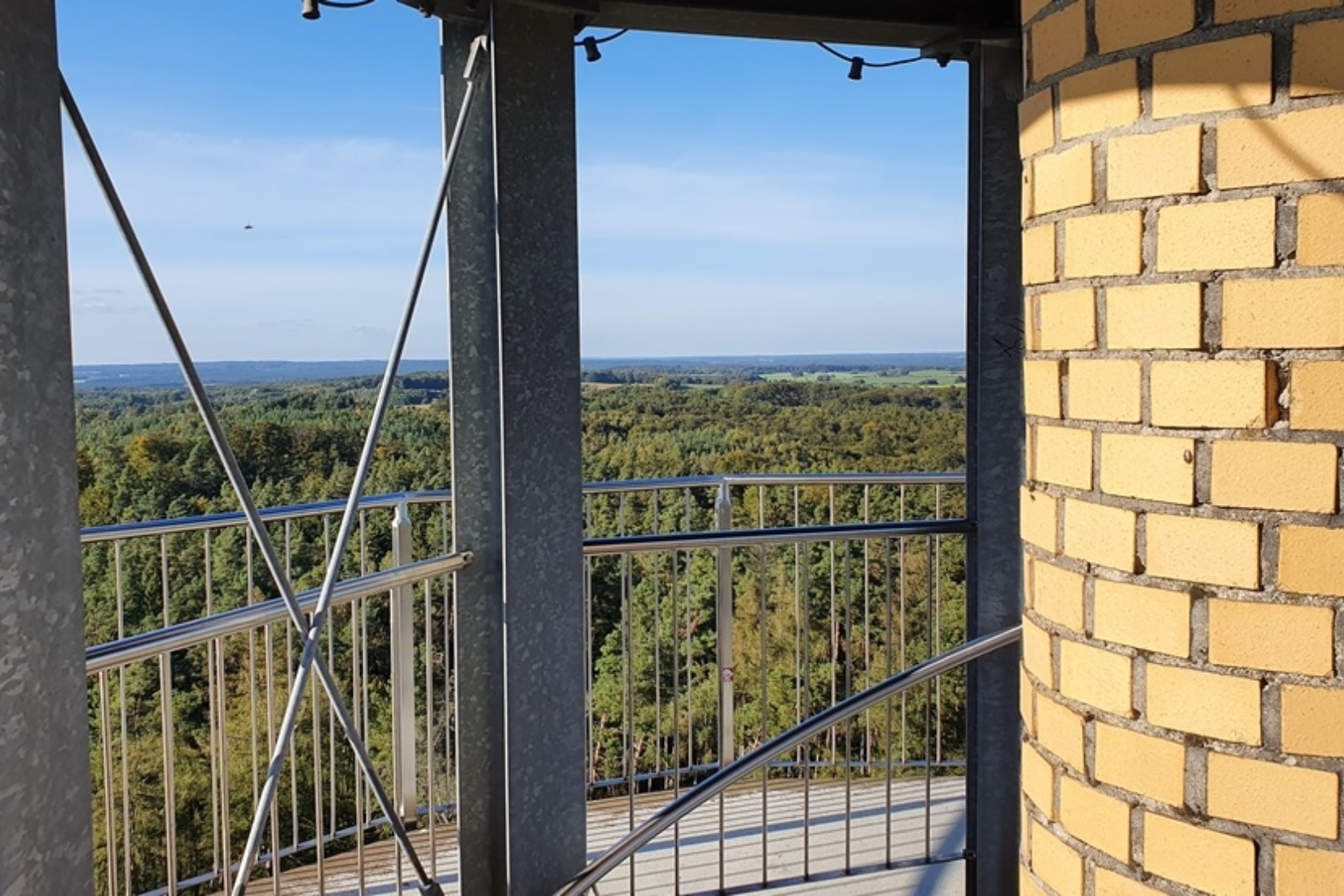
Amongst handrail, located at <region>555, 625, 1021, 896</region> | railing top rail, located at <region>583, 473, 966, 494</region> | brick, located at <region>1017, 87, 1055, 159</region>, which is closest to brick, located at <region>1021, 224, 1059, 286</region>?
brick, located at <region>1017, 87, 1055, 159</region>

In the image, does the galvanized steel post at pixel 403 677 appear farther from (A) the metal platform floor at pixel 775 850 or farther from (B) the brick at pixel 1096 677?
(B) the brick at pixel 1096 677

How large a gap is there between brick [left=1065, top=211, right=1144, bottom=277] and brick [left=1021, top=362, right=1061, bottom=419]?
138 mm

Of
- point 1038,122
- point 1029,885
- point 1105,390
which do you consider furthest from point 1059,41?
point 1029,885

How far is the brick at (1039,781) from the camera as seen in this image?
1411 mm

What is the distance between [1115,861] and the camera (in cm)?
129

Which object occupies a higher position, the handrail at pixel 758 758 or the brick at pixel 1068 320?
the brick at pixel 1068 320

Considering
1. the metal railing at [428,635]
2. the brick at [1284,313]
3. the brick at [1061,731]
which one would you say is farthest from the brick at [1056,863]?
the metal railing at [428,635]

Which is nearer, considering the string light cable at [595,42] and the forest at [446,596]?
the string light cable at [595,42]

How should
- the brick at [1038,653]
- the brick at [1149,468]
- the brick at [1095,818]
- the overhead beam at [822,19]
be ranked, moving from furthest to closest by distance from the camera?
1. the overhead beam at [822,19]
2. the brick at [1038,653]
3. the brick at [1095,818]
4. the brick at [1149,468]

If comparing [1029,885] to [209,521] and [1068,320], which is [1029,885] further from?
[209,521]

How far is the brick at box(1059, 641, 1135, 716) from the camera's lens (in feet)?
4.12

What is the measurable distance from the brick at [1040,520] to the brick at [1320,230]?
0.43 meters

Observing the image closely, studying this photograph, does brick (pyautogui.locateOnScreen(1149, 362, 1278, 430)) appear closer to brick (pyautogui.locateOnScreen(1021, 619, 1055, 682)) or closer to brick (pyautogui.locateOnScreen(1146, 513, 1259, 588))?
brick (pyautogui.locateOnScreen(1146, 513, 1259, 588))

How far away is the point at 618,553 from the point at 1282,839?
2051 mm
